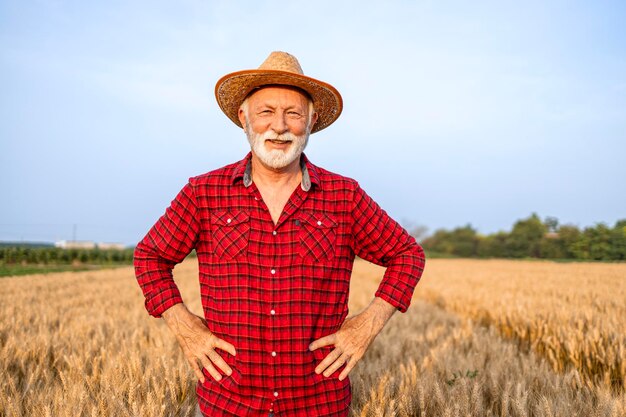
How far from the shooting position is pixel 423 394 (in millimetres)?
2938

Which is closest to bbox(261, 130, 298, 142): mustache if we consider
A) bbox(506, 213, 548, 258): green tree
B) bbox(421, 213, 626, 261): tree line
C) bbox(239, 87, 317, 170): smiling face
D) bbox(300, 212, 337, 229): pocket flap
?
bbox(239, 87, 317, 170): smiling face

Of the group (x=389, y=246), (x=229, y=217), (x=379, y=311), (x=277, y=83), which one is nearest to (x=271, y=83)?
(x=277, y=83)

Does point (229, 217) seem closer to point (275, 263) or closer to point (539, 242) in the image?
point (275, 263)

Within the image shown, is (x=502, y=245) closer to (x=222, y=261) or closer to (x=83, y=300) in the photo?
(x=83, y=300)

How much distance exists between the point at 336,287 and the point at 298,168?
64 cm

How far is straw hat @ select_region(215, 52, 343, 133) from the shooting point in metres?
2.34

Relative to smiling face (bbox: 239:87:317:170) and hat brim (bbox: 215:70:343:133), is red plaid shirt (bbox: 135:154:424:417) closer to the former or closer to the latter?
smiling face (bbox: 239:87:317:170)

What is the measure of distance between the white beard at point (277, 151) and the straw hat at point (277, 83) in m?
0.27

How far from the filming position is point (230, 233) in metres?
2.30

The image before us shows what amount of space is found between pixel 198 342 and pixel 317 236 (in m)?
0.73

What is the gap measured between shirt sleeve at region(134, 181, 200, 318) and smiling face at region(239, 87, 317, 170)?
0.42 metres

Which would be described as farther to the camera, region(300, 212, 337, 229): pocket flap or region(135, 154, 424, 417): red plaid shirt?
region(300, 212, 337, 229): pocket flap

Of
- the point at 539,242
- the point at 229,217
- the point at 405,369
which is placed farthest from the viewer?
the point at 539,242

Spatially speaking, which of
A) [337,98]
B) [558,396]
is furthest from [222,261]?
[558,396]
